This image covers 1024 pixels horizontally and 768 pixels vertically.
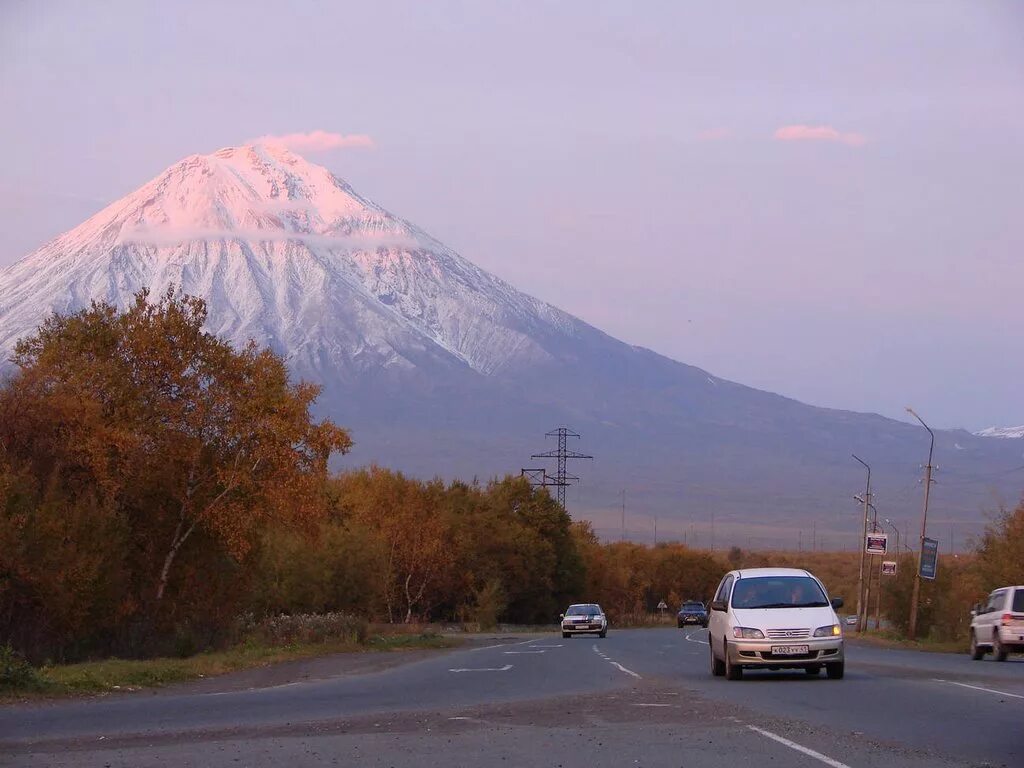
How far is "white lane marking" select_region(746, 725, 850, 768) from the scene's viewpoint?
497 inches

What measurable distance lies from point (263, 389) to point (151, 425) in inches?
117

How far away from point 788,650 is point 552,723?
22.2ft

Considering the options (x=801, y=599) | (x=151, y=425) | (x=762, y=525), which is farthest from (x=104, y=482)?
(x=762, y=525)

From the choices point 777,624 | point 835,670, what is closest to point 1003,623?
point 835,670

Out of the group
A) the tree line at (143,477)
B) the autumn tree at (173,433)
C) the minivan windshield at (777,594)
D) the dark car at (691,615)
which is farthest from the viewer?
the dark car at (691,615)

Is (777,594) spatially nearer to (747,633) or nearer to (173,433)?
(747,633)

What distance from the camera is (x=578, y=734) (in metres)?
15.5

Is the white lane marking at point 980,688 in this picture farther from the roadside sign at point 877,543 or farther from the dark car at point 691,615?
the dark car at point 691,615

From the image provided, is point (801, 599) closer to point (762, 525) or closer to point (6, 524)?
point (6, 524)

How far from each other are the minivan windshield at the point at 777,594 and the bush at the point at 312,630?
18.8 metres

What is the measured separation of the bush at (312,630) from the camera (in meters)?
39.6

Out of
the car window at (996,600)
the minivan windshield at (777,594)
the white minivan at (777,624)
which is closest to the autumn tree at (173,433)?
the white minivan at (777,624)

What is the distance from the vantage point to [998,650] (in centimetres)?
3322

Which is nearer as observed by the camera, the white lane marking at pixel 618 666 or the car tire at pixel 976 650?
the white lane marking at pixel 618 666
